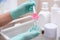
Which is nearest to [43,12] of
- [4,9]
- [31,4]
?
[31,4]

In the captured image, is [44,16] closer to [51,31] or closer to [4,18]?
[51,31]

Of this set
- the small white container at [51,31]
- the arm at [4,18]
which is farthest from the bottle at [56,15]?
the arm at [4,18]

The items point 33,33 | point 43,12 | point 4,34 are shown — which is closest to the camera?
point 33,33

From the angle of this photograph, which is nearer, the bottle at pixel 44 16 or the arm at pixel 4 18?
the arm at pixel 4 18

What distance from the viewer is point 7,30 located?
922mm

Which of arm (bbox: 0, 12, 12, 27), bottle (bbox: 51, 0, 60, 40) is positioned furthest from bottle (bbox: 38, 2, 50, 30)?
arm (bbox: 0, 12, 12, 27)

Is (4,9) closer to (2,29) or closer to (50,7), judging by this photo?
(2,29)

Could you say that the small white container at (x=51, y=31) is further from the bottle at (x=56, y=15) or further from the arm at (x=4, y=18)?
the arm at (x=4, y=18)

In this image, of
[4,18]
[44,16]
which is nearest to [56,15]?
[44,16]

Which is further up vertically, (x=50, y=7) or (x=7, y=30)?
(x=50, y=7)

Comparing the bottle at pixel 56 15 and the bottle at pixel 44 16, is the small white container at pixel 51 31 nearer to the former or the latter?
the bottle at pixel 56 15

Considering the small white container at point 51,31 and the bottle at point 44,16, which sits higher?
the bottle at point 44,16

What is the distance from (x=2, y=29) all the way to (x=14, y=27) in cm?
10

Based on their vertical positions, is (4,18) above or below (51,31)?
above
